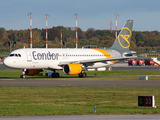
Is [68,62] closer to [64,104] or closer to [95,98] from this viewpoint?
[95,98]

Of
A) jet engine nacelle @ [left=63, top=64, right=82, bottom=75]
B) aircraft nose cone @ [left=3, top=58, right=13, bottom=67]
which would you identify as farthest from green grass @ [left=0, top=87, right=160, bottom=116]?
jet engine nacelle @ [left=63, top=64, right=82, bottom=75]

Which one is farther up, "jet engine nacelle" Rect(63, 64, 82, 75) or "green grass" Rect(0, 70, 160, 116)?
"jet engine nacelle" Rect(63, 64, 82, 75)

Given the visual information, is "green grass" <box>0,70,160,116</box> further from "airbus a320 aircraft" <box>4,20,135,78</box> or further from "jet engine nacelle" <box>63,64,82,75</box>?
"airbus a320 aircraft" <box>4,20,135,78</box>

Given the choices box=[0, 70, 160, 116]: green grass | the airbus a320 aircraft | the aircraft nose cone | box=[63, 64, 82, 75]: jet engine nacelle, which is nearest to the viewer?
box=[0, 70, 160, 116]: green grass

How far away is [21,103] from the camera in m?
23.6

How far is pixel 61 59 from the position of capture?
5044 cm

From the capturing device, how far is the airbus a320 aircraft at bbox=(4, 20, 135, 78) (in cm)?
4722

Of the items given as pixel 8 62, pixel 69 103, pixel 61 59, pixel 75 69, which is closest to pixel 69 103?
pixel 69 103

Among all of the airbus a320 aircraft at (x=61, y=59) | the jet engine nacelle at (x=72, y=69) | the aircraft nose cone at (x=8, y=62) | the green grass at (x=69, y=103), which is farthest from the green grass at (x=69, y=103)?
the airbus a320 aircraft at (x=61, y=59)

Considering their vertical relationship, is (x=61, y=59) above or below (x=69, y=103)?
above

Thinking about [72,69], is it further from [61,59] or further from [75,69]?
[61,59]

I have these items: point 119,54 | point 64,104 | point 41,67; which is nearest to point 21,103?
point 64,104

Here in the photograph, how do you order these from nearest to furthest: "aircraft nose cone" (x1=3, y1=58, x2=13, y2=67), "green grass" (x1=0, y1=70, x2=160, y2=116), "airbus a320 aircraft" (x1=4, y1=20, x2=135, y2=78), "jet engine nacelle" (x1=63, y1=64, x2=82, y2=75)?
"green grass" (x1=0, y1=70, x2=160, y2=116)
"aircraft nose cone" (x1=3, y1=58, x2=13, y2=67)
"jet engine nacelle" (x1=63, y1=64, x2=82, y2=75)
"airbus a320 aircraft" (x1=4, y1=20, x2=135, y2=78)

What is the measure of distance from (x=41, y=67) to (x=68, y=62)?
4.19 m
